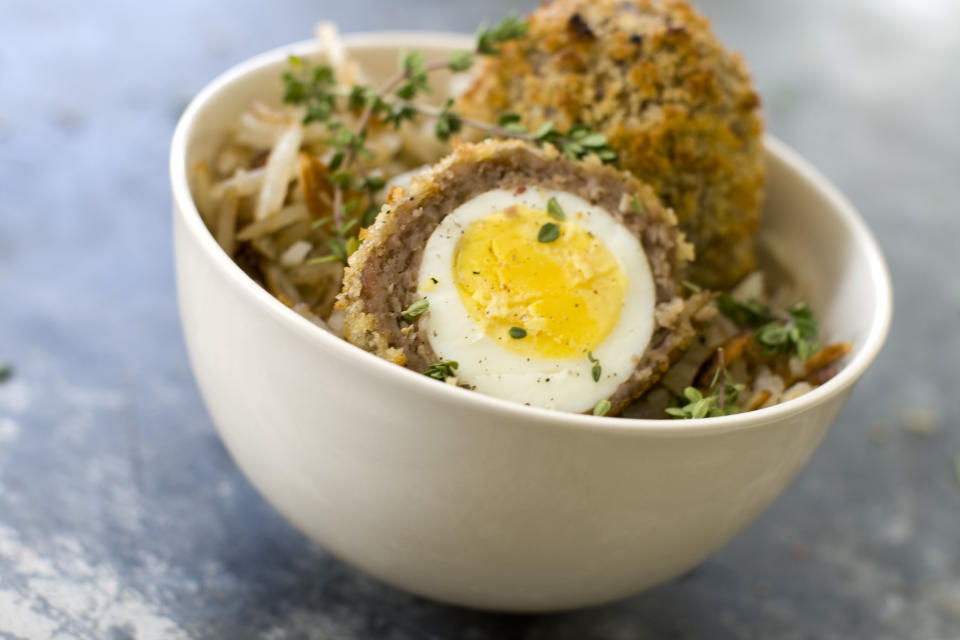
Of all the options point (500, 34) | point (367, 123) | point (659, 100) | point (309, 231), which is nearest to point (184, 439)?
point (309, 231)

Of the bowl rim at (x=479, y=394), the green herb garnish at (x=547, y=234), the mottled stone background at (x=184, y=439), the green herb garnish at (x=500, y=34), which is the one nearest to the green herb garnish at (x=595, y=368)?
the bowl rim at (x=479, y=394)

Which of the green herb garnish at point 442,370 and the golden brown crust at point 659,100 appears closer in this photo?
the green herb garnish at point 442,370

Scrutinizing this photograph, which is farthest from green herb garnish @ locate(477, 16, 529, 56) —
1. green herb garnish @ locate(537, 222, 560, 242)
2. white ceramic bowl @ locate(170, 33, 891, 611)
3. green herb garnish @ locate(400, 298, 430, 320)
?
green herb garnish @ locate(400, 298, 430, 320)

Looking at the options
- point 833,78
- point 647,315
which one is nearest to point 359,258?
point 647,315

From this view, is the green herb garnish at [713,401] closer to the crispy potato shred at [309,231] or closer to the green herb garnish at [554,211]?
the crispy potato shred at [309,231]

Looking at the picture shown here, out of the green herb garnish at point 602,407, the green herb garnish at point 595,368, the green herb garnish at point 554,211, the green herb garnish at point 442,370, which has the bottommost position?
the green herb garnish at point 602,407

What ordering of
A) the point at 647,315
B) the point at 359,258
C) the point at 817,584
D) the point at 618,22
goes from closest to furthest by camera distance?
the point at 359,258, the point at 647,315, the point at 618,22, the point at 817,584

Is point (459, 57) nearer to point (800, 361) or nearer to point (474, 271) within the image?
point (474, 271)
